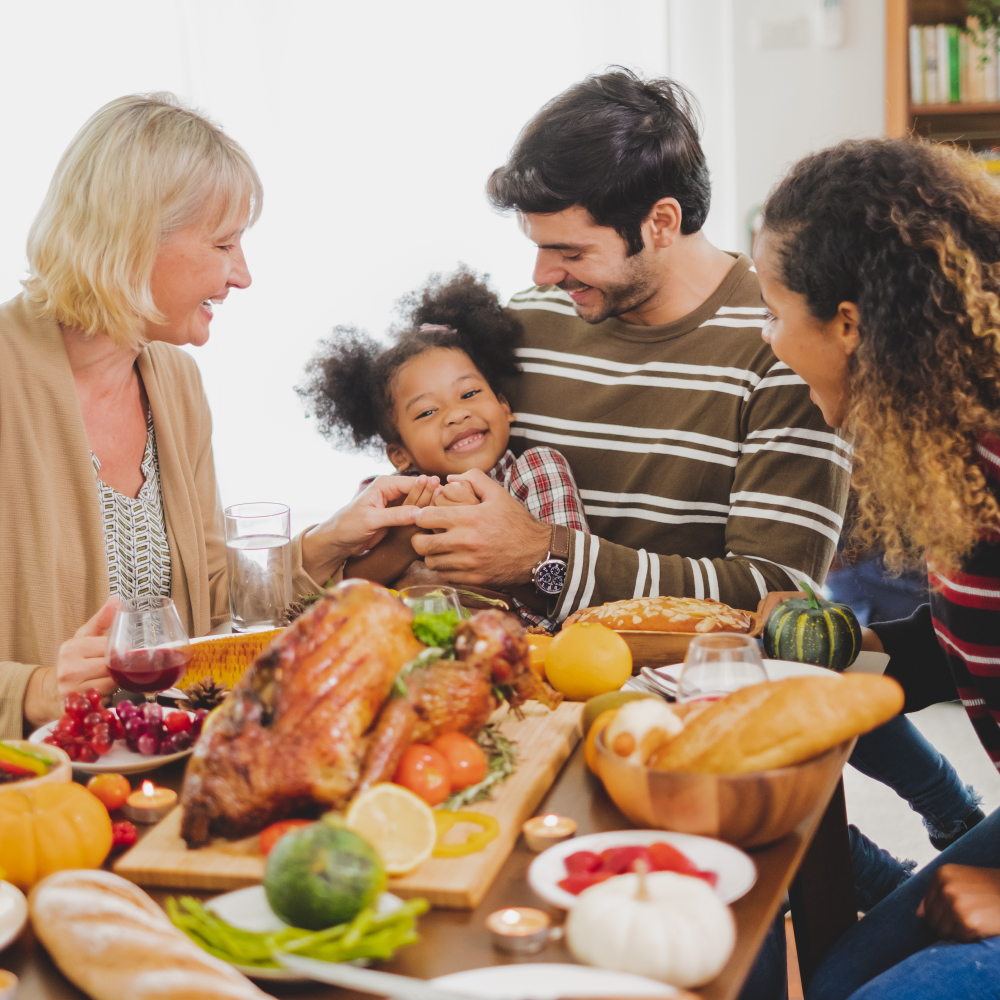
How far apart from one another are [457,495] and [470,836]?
109 centimetres

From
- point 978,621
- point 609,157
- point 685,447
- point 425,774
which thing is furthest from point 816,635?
point 609,157

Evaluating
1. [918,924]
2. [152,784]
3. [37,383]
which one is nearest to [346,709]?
[152,784]

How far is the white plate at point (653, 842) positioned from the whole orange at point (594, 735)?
0.42 feet

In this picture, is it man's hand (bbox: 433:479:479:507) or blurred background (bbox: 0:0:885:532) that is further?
blurred background (bbox: 0:0:885:532)

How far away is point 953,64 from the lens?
3961mm

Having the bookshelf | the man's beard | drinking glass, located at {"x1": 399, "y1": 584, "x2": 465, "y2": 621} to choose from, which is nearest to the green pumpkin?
drinking glass, located at {"x1": 399, "y1": 584, "x2": 465, "y2": 621}

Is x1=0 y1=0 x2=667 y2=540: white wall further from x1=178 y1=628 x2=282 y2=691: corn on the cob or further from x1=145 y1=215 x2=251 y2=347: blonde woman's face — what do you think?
x1=178 y1=628 x2=282 y2=691: corn on the cob

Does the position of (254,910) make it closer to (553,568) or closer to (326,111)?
(553,568)

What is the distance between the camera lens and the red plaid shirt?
2051mm

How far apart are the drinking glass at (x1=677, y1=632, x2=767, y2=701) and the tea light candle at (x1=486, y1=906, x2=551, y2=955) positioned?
13.8 inches

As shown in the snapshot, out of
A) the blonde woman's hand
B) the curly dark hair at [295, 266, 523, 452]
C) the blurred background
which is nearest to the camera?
the blonde woman's hand

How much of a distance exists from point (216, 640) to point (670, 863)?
0.77 meters

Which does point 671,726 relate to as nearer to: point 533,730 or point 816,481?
point 533,730

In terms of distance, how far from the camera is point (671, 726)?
97cm
